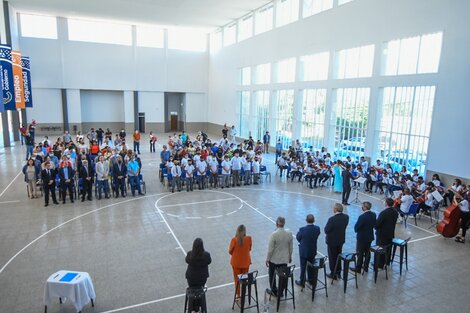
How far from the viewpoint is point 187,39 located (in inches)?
1444

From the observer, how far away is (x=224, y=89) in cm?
3456

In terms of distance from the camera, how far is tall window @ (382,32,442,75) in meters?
14.2

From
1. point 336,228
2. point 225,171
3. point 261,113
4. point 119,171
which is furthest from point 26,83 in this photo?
point 336,228

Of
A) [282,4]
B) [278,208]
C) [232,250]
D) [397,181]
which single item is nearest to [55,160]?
[278,208]

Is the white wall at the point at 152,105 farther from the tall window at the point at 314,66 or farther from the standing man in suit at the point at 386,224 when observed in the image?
the standing man in suit at the point at 386,224

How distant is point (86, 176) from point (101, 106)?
2497 cm

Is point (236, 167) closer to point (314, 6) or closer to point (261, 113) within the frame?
point (314, 6)

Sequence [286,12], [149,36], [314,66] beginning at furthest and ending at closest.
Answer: [149,36] → [286,12] → [314,66]

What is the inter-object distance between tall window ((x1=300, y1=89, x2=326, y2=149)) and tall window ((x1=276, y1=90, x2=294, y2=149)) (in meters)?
1.46

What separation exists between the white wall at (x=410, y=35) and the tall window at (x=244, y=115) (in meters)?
5.37

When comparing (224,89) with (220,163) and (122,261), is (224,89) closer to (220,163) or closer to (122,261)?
(220,163)

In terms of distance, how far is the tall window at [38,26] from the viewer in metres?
30.0

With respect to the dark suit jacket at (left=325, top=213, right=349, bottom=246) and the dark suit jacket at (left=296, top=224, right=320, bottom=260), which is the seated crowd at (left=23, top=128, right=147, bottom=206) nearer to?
the dark suit jacket at (left=296, top=224, right=320, bottom=260)

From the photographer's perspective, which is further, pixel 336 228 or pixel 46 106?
pixel 46 106
